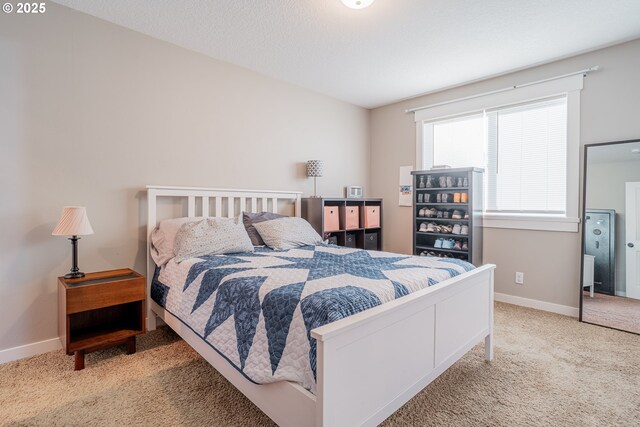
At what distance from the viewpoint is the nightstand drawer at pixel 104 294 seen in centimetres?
199

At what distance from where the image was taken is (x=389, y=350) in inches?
55.3

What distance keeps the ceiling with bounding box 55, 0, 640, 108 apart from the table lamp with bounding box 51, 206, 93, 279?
1.48 metres

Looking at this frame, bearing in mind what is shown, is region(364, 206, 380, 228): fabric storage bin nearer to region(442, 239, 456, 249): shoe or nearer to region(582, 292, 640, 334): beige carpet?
region(442, 239, 456, 249): shoe

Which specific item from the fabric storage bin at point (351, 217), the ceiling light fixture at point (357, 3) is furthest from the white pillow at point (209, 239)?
the ceiling light fixture at point (357, 3)

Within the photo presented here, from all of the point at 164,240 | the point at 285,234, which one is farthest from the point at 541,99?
the point at 164,240

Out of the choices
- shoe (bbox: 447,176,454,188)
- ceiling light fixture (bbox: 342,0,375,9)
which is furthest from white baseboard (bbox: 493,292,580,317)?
ceiling light fixture (bbox: 342,0,375,9)

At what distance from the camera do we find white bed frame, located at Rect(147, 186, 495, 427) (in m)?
1.17

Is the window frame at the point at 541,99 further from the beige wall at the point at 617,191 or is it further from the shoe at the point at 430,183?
the shoe at the point at 430,183

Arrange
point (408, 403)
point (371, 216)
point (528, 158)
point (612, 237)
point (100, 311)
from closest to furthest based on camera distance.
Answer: point (408, 403)
point (100, 311)
point (612, 237)
point (528, 158)
point (371, 216)

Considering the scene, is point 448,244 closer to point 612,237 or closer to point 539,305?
point 539,305

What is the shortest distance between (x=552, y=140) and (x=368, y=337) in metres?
3.16

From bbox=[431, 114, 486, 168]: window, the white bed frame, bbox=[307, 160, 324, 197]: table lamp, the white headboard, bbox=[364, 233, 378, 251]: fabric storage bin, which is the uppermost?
bbox=[431, 114, 486, 168]: window

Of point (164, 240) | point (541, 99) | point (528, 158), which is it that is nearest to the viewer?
point (164, 240)

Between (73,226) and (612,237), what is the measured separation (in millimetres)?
4202
